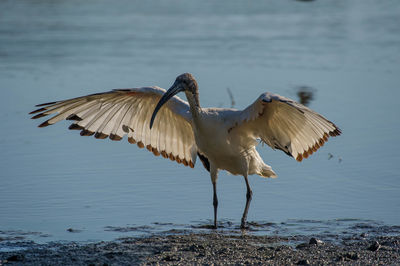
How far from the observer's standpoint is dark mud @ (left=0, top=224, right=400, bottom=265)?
20.6ft

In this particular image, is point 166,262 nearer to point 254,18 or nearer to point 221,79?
point 221,79

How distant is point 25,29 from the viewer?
64.4 ft

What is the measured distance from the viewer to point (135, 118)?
8.58m

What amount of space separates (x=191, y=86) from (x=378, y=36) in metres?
11.1

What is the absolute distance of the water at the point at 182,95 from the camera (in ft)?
26.9

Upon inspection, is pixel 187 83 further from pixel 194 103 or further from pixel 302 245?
pixel 302 245

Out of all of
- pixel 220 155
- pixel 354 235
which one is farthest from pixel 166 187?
pixel 354 235

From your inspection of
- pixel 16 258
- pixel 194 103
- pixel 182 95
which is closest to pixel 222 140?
pixel 194 103

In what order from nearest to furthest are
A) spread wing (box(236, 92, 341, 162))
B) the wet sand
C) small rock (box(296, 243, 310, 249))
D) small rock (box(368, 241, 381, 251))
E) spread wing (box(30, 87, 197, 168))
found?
the wet sand < small rock (box(368, 241, 381, 251)) < small rock (box(296, 243, 310, 249)) < spread wing (box(236, 92, 341, 162)) < spread wing (box(30, 87, 197, 168))

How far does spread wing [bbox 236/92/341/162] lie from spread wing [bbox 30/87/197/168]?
830 mm

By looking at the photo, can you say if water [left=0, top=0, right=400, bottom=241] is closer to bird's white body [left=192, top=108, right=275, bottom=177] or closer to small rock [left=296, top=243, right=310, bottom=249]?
bird's white body [left=192, top=108, right=275, bottom=177]

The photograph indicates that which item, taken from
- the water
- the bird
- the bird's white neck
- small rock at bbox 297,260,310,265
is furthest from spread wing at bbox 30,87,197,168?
small rock at bbox 297,260,310,265

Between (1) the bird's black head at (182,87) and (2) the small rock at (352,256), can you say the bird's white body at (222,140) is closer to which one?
(1) the bird's black head at (182,87)

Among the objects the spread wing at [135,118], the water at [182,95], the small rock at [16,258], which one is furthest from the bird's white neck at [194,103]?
the small rock at [16,258]
